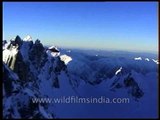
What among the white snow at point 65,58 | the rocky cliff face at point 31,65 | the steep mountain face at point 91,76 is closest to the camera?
the rocky cliff face at point 31,65

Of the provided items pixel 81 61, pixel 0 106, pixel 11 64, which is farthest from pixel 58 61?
pixel 0 106

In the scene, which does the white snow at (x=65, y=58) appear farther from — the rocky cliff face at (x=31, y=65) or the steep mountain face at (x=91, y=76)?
the rocky cliff face at (x=31, y=65)

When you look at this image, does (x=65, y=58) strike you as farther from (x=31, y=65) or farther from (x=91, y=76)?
(x=31, y=65)

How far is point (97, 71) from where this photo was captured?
163500 mm

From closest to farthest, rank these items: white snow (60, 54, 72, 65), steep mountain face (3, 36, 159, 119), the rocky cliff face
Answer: the rocky cliff face
steep mountain face (3, 36, 159, 119)
white snow (60, 54, 72, 65)

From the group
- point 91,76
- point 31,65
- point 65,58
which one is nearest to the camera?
point 31,65

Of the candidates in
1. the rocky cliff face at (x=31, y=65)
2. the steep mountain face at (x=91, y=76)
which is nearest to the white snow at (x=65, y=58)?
the steep mountain face at (x=91, y=76)

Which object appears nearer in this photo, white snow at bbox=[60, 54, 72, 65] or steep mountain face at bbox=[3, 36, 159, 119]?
steep mountain face at bbox=[3, 36, 159, 119]

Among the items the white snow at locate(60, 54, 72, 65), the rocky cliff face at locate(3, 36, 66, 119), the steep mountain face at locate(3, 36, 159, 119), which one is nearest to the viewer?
the rocky cliff face at locate(3, 36, 66, 119)

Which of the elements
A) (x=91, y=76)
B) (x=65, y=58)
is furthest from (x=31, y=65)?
(x=91, y=76)

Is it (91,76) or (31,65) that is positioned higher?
(31,65)

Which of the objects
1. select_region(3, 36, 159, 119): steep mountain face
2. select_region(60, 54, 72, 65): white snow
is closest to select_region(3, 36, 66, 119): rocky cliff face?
select_region(3, 36, 159, 119): steep mountain face

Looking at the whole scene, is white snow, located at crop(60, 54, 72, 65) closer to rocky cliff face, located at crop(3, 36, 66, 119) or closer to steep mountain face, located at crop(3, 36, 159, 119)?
steep mountain face, located at crop(3, 36, 159, 119)

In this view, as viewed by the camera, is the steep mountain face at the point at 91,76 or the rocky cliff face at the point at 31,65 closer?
the rocky cliff face at the point at 31,65
